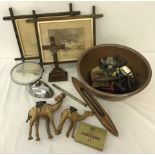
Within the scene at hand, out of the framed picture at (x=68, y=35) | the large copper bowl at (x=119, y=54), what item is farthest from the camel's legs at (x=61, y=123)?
the framed picture at (x=68, y=35)

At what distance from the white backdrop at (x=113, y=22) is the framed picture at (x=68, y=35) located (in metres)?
0.04

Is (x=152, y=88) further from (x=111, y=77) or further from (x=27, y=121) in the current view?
(x=27, y=121)

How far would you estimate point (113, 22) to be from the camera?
38.3 inches

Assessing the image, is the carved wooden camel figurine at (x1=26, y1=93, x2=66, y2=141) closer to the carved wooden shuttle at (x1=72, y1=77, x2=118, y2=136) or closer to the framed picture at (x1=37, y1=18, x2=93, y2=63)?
the carved wooden shuttle at (x1=72, y1=77, x2=118, y2=136)

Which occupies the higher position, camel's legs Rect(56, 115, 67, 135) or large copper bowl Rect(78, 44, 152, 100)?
large copper bowl Rect(78, 44, 152, 100)

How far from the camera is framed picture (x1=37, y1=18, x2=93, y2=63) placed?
93cm

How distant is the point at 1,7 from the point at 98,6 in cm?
34

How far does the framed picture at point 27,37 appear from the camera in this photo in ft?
3.06

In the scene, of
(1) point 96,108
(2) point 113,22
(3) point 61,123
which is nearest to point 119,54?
(2) point 113,22

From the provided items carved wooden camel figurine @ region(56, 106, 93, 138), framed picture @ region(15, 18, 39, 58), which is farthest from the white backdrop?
carved wooden camel figurine @ region(56, 106, 93, 138)

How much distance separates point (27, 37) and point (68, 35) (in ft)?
0.50

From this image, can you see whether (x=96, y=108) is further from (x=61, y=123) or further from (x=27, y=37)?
(x=27, y=37)

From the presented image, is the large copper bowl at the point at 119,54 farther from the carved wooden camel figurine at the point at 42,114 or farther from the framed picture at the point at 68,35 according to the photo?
the carved wooden camel figurine at the point at 42,114

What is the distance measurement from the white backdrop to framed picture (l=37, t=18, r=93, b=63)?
0.04 meters
